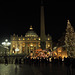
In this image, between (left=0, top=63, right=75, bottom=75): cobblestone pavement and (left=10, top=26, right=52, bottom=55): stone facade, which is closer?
(left=0, top=63, right=75, bottom=75): cobblestone pavement

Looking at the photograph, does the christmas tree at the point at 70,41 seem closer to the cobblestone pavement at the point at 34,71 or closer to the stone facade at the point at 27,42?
the cobblestone pavement at the point at 34,71

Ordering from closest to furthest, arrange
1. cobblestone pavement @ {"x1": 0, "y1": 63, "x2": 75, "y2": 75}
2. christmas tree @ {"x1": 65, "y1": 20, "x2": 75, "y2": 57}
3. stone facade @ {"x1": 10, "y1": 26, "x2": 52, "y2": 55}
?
cobblestone pavement @ {"x1": 0, "y1": 63, "x2": 75, "y2": 75}
christmas tree @ {"x1": 65, "y1": 20, "x2": 75, "y2": 57}
stone facade @ {"x1": 10, "y1": 26, "x2": 52, "y2": 55}

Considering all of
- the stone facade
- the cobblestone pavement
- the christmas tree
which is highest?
the stone facade

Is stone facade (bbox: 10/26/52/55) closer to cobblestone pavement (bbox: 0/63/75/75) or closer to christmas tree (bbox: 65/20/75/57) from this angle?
christmas tree (bbox: 65/20/75/57)

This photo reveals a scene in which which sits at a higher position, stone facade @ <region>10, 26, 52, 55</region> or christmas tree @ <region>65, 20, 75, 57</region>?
stone facade @ <region>10, 26, 52, 55</region>

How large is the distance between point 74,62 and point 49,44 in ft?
256

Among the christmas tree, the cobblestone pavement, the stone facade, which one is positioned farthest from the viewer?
the stone facade

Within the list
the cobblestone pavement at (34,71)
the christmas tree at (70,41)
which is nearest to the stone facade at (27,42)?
the christmas tree at (70,41)

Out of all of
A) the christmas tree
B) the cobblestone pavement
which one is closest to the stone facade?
the christmas tree

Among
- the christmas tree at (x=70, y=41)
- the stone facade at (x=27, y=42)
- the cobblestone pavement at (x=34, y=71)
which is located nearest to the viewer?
the cobblestone pavement at (x=34, y=71)

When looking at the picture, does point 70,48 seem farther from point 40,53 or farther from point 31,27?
point 31,27

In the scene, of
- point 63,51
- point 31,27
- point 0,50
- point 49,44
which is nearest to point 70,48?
point 63,51

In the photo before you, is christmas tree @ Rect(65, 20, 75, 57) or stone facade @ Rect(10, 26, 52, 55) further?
stone facade @ Rect(10, 26, 52, 55)

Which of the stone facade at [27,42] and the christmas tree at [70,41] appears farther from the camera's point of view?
the stone facade at [27,42]
